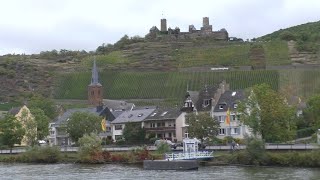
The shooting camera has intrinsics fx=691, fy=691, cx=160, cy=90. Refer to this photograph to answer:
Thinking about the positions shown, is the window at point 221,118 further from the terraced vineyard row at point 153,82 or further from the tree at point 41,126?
the terraced vineyard row at point 153,82

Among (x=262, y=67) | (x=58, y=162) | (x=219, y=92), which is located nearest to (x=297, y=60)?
(x=262, y=67)

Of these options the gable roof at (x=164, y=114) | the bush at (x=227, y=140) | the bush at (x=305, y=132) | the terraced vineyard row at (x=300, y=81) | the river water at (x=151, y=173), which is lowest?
the river water at (x=151, y=173)

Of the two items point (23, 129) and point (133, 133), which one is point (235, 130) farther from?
point (23, 129)

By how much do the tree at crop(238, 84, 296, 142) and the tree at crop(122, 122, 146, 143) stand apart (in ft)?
86.3

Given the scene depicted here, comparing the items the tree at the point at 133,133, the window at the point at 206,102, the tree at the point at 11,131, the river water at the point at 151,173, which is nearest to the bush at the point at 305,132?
the window at the point at 206,102

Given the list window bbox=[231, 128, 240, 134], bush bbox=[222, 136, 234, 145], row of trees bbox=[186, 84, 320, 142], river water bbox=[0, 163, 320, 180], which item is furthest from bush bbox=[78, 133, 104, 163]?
window bbox=[231, 128, 240, 134]

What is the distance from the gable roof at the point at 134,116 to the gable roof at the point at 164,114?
1367 millimetres

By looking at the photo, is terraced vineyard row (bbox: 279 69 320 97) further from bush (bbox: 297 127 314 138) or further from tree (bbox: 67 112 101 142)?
tree (bbox: 67 112 101 142)

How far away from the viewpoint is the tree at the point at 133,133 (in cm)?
10688

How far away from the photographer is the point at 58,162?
301 feet

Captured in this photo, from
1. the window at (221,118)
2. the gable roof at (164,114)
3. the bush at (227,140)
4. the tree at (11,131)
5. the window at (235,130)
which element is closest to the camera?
the bush at (227,140)

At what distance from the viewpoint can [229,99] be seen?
106m

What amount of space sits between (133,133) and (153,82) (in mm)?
72312

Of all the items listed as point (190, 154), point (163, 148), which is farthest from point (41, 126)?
point (190, 154)
